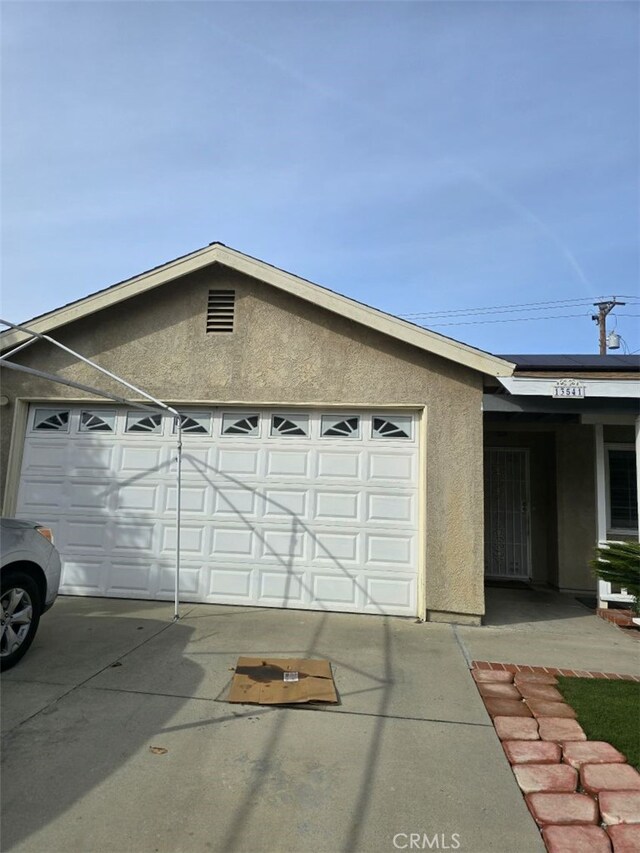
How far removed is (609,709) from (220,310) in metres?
6.05

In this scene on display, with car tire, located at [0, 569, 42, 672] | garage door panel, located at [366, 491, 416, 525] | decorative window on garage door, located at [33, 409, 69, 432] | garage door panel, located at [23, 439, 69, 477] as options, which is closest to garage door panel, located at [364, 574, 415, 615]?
garage door panel, located at [366, 491, 416, 525]

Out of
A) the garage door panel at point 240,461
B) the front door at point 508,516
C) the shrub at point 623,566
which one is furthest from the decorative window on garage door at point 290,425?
the front door at point 508,516

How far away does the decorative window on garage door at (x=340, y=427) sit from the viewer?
6671 millimetres

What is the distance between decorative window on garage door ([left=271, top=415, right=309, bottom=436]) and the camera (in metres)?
6.77

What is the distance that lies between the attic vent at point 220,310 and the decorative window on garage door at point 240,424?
1211mm

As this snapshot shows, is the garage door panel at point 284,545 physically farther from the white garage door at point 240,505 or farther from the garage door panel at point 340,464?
the garage door panel at point 340,464

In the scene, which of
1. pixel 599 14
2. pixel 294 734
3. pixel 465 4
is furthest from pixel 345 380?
pixel 599 14

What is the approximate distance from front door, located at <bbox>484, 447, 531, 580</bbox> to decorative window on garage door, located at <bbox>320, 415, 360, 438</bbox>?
381cm

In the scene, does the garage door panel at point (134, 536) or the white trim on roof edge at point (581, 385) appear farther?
the garage door panel at point (134, 536)

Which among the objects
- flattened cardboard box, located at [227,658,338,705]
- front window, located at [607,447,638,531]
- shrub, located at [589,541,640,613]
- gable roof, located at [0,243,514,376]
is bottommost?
flattened cardboard box, located at [227,658,338,705]

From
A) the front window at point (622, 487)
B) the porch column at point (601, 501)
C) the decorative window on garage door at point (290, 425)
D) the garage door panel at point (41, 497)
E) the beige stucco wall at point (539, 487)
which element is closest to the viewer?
the decorative window on garage door at point (290, 425)

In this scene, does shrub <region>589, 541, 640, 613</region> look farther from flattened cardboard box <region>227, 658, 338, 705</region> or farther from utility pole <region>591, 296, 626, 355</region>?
utility pole <region>591, 296, 626, 355</region>
